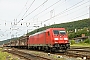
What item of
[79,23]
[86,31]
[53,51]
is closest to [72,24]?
[79,23]

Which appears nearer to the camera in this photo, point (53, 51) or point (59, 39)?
point (59, 39)

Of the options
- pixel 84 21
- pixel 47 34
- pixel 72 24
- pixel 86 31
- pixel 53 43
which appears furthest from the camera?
pixel 72 24

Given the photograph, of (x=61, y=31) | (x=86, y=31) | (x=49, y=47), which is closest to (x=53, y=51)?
(x=49, y=47)

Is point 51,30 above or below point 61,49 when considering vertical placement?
above

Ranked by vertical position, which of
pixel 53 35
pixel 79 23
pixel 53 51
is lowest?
pixel 53 51

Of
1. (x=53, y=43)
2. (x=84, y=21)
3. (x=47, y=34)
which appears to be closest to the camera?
(x=53, y=43)

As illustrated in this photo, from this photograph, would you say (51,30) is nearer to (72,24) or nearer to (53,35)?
(53,35)

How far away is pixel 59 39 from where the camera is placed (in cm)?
2555

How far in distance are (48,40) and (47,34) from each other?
92cm

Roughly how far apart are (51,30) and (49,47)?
85.3 inches

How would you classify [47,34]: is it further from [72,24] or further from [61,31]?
[72,24]

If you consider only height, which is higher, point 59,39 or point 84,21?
point 84,21

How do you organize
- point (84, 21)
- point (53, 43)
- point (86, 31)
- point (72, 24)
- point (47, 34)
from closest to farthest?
point (53, 43)
point (47, 34)
point (86, 31)
point (84, 21)
point (72, 24)

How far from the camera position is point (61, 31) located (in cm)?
2631
